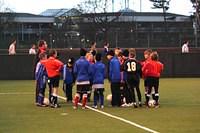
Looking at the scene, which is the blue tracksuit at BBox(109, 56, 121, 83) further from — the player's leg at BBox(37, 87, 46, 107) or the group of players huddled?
the player's leg at BBox(37, 87, 46, 107)

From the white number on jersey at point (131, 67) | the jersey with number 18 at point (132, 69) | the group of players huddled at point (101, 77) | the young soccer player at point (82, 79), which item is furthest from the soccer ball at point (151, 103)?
the young soccer player at point (82, 79)

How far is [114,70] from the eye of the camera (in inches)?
765

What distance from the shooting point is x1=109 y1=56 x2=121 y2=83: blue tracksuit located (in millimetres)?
19375

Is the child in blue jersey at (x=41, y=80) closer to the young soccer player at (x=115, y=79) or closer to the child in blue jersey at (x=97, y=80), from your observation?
the child in blue jersey at (x=97, y=80)

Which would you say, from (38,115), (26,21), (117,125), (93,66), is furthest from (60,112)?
(26,21)

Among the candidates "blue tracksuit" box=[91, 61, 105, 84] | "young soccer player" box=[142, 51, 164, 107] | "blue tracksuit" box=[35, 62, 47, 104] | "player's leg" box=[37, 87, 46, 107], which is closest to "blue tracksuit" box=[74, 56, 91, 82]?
"blue tracksuit" box=[91, 61, 105, 84]

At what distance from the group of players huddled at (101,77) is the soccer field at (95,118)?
1.52 ft

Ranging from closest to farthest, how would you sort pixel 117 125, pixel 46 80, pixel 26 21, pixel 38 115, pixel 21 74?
pixel 117 125
pixel 38 115
pixel 46 80
pixel 21 74
pixel 26 21

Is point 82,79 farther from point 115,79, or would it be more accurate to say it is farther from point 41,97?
point 41,97

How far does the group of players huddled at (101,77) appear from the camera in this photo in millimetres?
18734

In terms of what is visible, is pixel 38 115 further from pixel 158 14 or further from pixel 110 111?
pixel 158 14

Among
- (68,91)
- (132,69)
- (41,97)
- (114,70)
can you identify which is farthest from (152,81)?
(41,97)

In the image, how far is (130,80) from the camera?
1905cm

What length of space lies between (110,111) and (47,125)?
357 centimetres
